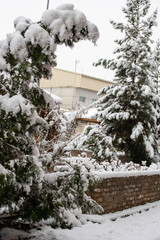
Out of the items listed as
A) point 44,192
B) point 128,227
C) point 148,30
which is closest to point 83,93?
point 148,30

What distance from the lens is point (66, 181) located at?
421cm

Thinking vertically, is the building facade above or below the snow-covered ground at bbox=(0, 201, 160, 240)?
above

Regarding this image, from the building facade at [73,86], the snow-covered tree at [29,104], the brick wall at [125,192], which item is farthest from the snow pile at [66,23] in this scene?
the building facade at [73,86]

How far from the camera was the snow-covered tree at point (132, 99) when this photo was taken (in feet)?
40.9

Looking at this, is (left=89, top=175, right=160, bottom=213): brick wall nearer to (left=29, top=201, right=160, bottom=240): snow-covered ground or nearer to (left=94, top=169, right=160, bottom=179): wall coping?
(left=94, top=169, right=160, bottom=179): wall coping

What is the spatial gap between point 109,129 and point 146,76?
304cm

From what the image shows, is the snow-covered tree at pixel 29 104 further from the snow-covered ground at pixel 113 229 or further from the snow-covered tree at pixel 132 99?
the snow-covered tree at pixel 132 99

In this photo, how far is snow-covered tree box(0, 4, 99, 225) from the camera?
3387mm

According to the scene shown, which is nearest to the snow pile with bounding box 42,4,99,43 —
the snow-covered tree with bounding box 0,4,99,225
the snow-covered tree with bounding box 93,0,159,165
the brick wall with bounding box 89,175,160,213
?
the snow-covered tree with bounding box 0,4,99,225

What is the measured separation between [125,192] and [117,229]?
175 centimetres

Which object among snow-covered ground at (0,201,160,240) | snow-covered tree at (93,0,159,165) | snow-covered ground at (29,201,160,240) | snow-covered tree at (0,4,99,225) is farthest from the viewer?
snow-covered tree at (93,0,159,165)

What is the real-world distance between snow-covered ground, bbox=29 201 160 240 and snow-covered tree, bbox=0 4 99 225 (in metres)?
1.07

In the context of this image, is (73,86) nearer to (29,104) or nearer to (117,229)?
(117,229)

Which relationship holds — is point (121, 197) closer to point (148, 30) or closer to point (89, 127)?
point (89, 127)
